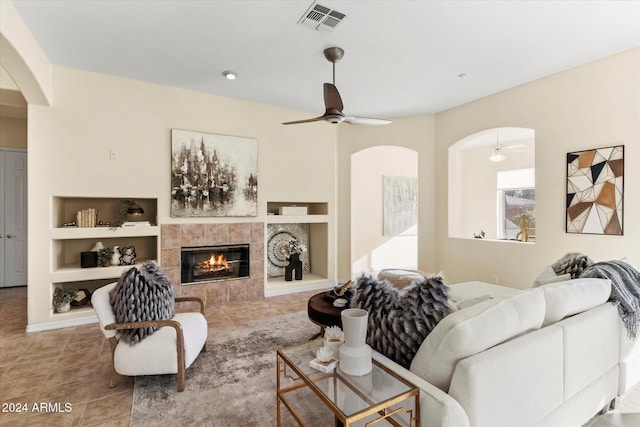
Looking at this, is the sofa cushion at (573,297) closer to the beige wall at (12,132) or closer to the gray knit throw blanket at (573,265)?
the gray knit throw blanket at (573,265)

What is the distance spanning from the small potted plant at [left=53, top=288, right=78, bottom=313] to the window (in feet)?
24.0

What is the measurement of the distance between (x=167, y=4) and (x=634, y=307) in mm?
4230

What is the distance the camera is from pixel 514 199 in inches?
255

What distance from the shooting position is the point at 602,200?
3514 millimetres

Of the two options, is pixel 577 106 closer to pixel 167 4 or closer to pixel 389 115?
pixel 389 115

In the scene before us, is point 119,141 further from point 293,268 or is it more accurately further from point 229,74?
point 293,268

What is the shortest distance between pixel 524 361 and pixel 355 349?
0.79m

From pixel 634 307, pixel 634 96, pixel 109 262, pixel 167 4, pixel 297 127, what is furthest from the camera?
pixel 297 127

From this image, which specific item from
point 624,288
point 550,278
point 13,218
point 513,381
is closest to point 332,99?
point 550,278

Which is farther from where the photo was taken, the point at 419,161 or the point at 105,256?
the point at 419,161

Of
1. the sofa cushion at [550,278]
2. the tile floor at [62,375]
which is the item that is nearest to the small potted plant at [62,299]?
the tile floor at [62,375]

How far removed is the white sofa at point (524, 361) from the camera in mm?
1291

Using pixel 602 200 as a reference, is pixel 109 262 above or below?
below

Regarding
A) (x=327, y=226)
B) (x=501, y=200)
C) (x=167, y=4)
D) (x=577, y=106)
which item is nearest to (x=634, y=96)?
(x=577, y=106)
